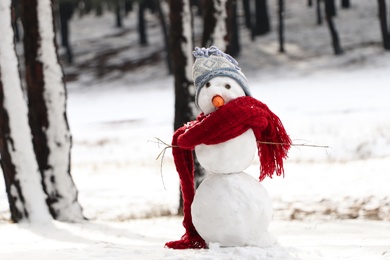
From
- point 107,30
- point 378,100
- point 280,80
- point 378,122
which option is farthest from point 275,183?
point 107,30

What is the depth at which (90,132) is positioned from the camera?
21.4 meters

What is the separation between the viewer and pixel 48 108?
854 centimetres

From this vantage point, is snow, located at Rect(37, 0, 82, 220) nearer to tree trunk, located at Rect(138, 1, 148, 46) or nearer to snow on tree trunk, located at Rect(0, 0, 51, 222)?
snow on tree trunk, located at Rect(0, 0, 51, 222)

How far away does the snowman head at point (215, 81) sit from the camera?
4.82 m

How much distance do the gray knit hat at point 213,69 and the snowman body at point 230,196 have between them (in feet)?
0.16

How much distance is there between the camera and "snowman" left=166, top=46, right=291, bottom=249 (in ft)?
15.4

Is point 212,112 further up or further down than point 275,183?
further up

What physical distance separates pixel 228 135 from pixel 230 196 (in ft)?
1.41

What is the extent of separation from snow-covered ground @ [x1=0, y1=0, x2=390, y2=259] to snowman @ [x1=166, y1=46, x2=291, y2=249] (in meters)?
0.24

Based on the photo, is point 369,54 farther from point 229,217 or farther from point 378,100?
point 229,217

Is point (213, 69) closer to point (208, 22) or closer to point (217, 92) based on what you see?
point (217, 92)

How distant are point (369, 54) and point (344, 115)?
10.8 metres

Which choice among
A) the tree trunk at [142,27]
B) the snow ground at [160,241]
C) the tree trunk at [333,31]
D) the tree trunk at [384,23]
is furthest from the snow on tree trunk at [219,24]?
the tree trunk at [142,27]

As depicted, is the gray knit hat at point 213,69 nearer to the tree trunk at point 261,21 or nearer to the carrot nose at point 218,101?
the carrot nose at point 218,101
